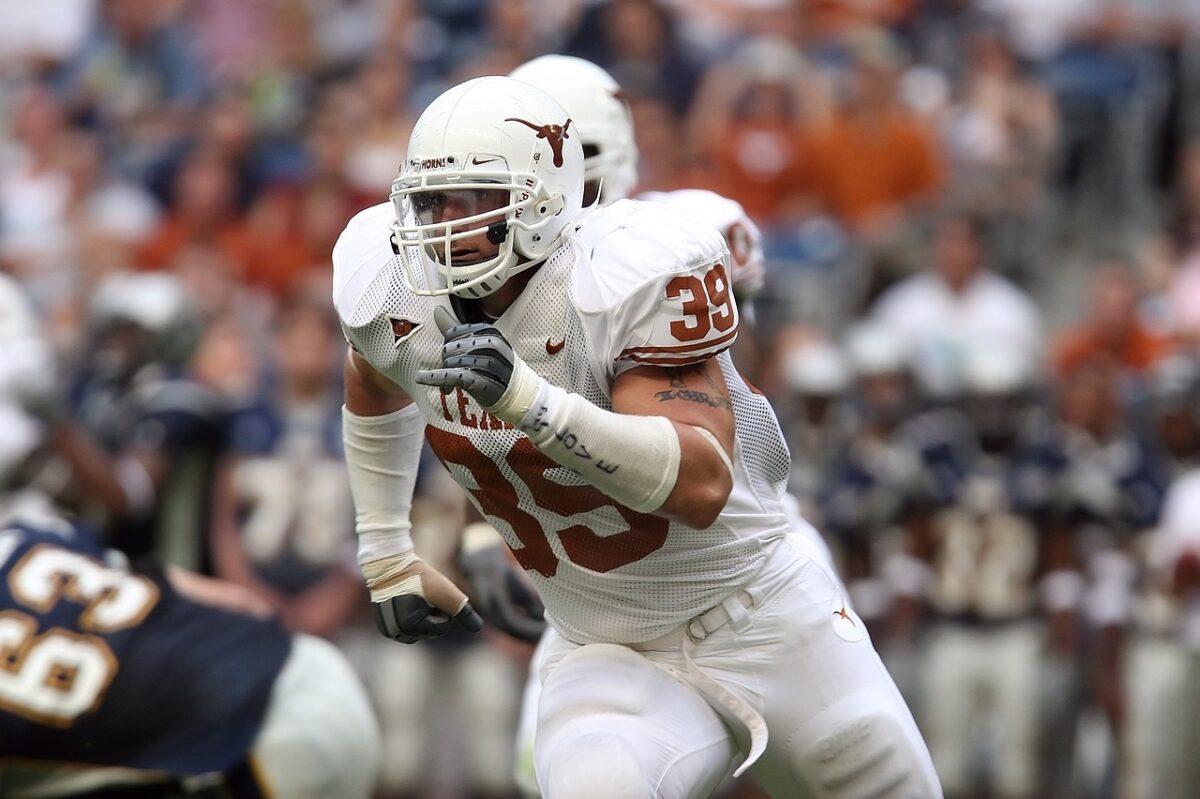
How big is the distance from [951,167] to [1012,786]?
9.50 feet

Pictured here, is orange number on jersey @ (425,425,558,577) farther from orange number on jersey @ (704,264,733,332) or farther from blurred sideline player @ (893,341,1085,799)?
blurred sideline player @ (893,341,1085,799)

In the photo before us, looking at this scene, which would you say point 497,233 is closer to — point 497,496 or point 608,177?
point 497,496

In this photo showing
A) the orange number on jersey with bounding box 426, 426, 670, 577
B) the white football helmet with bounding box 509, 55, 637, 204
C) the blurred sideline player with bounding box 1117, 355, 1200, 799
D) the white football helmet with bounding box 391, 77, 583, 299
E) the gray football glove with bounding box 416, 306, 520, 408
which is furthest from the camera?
the blurred sideline player with bounding box 1117, 355, 1200, 799

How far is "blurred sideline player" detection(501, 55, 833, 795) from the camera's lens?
409 centimetres

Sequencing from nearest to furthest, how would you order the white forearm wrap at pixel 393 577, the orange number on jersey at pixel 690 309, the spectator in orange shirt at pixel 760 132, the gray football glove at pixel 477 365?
the gray football glove at pixel 477 365 < the orange number on jersey at pixel 690 309 < the white forearm wrap at pixel 393 577 < the spectator in orange shirt at pixel 760 132

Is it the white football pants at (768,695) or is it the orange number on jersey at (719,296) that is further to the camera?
the white football pants at (768,695)

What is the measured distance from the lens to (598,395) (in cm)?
320

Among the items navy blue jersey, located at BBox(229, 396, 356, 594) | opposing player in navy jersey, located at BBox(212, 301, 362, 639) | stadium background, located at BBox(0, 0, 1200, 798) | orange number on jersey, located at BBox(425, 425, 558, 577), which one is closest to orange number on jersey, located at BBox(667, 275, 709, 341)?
orange number on jersey, located at BBox(425, 425, 558, 577)

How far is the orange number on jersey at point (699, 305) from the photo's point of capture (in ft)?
9.98

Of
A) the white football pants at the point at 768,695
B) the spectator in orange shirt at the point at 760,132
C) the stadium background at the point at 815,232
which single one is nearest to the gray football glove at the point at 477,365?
the white football pants at the point at 768,695

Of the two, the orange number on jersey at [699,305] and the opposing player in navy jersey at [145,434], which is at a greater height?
the orange number on jersey at [699,305]

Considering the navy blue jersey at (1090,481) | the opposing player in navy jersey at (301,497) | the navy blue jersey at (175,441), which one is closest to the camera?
the navy blue jersey at (175,441)

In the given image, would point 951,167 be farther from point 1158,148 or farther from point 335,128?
point 335,128

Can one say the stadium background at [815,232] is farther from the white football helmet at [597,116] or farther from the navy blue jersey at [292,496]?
the white football helmet at [597,116]
